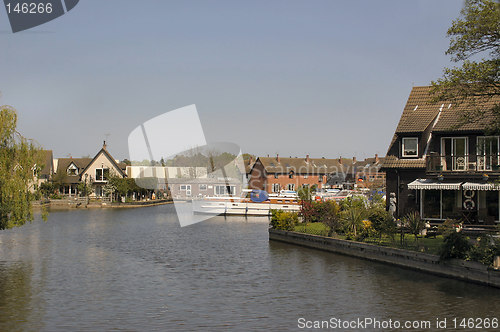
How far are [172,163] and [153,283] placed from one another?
110009 millimetres

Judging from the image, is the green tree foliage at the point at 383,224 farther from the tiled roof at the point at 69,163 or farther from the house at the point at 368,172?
the tiled roof at the point at 69,163

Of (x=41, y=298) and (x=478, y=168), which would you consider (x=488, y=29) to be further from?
(x=41, y=298)

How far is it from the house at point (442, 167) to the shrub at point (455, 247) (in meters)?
11.5

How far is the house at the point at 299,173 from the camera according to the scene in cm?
10612

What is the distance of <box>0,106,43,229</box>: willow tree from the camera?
25.8 meters

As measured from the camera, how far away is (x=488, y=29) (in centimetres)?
2277

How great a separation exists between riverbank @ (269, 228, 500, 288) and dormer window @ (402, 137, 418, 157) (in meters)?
10.1

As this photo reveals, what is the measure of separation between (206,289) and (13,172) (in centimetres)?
1143

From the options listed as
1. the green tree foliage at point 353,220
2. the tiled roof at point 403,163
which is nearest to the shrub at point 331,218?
the green tree foliage at point 353,220

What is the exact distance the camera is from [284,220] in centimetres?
4094

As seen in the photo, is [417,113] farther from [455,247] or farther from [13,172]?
[13,172]

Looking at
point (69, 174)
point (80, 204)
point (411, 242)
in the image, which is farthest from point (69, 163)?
point (411, 242)

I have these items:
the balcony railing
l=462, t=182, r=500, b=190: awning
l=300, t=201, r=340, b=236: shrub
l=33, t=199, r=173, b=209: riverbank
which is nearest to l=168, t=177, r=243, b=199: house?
l=33, t=199, r=173, b=209: riverbank

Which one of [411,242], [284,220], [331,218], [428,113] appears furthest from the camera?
[284,220]
